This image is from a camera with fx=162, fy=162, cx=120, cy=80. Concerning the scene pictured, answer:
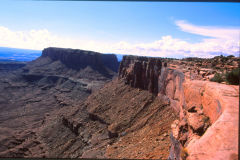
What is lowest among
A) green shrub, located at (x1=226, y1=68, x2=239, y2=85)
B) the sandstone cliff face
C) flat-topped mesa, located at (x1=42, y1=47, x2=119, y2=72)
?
the sandstone cliff face

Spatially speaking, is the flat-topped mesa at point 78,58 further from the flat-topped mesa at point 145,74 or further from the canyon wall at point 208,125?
the canyon wall at point 208,125

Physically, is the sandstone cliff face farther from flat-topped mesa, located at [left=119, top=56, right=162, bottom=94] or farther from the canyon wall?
the canyon wall

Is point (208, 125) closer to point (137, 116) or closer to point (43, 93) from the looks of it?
point (137, 116)

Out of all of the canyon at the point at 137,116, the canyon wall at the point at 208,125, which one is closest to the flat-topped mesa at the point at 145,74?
the canyon at the point at 137,116

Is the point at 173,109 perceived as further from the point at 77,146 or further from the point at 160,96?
the point at 77,146

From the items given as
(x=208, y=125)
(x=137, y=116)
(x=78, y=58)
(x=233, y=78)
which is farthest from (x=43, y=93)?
(x=208, y=125)

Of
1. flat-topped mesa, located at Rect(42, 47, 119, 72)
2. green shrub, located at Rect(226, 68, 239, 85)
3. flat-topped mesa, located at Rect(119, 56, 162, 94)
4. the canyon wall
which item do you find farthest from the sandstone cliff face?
green shrub, located at Rect(226, 68, 239, 85)

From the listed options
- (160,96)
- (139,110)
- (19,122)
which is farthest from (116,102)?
(19,122)

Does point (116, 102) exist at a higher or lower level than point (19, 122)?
higher
